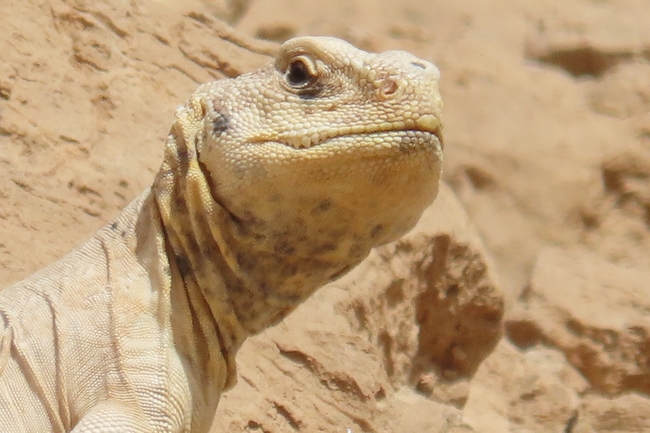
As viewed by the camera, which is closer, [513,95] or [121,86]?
[121,86]

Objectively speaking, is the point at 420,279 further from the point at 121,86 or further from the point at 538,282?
the point at 121,86

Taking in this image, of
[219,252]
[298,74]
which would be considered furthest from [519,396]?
[298,74]

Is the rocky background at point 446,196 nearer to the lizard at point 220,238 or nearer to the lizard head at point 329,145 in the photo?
the lizard at point 220,238

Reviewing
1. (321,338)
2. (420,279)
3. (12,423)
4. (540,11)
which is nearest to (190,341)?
(12,423)

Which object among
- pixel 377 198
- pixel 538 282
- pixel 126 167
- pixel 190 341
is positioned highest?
pixel 377 198

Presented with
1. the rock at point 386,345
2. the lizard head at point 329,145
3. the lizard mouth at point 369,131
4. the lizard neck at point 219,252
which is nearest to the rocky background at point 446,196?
the rock at point 386,345

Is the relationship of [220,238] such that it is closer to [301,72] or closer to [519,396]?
[301,72]

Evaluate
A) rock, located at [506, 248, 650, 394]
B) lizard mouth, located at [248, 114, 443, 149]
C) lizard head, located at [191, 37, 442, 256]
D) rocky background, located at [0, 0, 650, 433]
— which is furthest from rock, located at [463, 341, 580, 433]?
lizard mouth, located at [248, 114, 443, 149]
